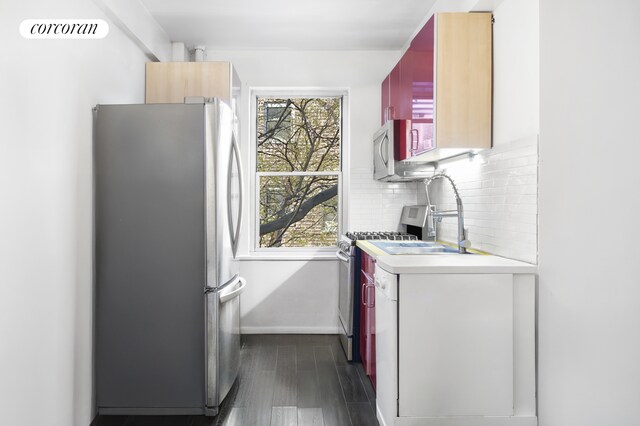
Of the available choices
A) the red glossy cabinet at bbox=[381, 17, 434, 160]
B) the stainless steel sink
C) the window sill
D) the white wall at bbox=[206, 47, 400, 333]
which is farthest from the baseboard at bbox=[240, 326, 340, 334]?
the red glossy cabinet at bbox=[381, 17, 434, 160]

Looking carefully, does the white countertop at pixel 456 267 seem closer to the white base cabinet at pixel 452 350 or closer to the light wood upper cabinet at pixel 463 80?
the white base cabinet at pixel 452 350

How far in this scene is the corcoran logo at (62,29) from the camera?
1.34m

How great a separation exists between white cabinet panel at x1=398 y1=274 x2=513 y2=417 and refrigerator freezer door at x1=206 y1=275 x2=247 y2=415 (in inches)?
43.1

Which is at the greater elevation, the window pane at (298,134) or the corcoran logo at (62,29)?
the window pane at (298,134)

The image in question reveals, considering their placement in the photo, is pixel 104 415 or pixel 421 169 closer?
pixel 104 415

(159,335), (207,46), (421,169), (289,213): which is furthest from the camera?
(289,213)

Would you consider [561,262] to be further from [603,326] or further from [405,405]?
[405,405]

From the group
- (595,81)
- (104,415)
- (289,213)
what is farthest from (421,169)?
(104,415)

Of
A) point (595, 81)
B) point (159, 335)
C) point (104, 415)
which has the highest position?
point (595, 81)

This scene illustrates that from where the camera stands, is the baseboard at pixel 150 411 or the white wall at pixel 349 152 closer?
the baseboard at pixel 150 411

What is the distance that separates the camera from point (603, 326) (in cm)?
180

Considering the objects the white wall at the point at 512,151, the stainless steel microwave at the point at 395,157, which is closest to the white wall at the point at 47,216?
the stainless steel microwave at the point at 395,157

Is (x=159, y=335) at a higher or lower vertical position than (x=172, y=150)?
lower

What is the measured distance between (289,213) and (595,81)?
3.00 m
